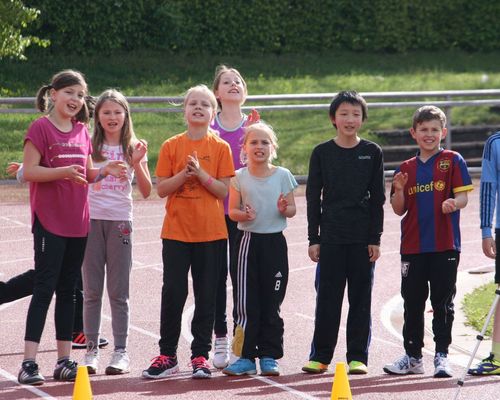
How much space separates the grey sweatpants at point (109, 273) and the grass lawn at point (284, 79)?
A: 28.6 feet

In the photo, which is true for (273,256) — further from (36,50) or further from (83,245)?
(36,50)

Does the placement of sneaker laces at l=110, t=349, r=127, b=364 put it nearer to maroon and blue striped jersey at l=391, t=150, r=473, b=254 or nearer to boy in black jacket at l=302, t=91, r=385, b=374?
boy in black jacket at l=302, t=91, r=385, b=374

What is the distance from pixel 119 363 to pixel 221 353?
2.51 feet

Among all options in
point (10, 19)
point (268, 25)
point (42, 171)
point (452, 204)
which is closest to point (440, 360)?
point (452, 204)

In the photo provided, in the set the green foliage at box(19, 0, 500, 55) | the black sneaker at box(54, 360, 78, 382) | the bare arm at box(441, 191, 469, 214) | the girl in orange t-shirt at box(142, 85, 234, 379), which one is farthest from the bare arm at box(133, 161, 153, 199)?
the green foliage at box(19, 0, 500, 55)

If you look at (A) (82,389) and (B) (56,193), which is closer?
(A) (82,389)

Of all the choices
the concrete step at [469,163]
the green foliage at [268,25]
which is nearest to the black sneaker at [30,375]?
the concrete step at [469,163]

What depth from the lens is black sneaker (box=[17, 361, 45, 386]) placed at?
27.5 ft

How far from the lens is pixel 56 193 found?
28.1 ft

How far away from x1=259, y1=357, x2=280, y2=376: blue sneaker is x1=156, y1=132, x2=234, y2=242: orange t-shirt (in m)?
0.92

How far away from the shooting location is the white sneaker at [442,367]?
8836 millimetres

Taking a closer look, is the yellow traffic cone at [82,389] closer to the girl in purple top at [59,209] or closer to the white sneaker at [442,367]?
the girl in purple top at [59,209]

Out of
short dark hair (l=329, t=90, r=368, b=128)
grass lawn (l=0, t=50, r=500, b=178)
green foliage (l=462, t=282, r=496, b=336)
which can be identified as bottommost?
green foliage (l=462, t=282, r=496, b=336)

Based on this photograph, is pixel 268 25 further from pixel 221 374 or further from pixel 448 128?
pixel 221 374
